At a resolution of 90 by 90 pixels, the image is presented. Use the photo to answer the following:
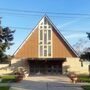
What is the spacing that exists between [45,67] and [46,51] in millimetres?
2851

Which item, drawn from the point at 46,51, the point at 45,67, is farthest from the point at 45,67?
the point at 46,51

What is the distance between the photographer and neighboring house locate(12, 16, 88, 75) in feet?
201

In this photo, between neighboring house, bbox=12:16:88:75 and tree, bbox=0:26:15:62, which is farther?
neighboring house, bbox=12:16:88:75

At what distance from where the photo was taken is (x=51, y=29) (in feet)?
204

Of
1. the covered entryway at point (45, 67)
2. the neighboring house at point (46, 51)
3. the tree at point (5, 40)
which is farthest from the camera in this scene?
the covered entryway at point (45, 67)

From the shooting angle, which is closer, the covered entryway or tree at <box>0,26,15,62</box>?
tree at <box>0,26,15,62</box>

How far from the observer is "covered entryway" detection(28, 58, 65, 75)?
61.8 meters

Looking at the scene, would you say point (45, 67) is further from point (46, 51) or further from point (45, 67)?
point (46, 51)

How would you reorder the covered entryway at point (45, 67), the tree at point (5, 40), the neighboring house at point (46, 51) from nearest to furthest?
the tree at point (5, 40) < the neighboring house at point (46, 51) < the covered entryway at point (45, 67)

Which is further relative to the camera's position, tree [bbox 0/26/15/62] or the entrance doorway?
the entrance doorway

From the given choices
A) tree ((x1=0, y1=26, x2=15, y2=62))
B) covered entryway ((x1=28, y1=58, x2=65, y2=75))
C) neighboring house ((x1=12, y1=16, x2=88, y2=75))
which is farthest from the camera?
covered entryway ((x1=28, y1=58, x2=65, y2=75))

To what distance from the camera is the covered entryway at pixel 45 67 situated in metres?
61.8

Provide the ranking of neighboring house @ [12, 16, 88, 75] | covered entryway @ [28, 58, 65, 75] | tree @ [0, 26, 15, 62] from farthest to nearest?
1. covered entryway @ [28, 58, 65, 75]
2. neighboring house @ [12, 16, 88, 75]
3. tree @ [0, 26, 15, 62]

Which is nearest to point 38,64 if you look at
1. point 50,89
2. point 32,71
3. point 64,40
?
point 32,71
